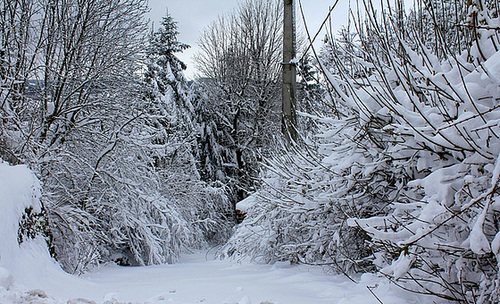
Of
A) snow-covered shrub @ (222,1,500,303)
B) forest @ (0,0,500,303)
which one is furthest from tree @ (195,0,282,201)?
snow-covered shrub @ (222,1,500,303)

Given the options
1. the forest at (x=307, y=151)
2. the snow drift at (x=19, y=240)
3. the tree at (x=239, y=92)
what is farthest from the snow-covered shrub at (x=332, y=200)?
the tree at (x=239, y=92)

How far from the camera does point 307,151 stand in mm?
4500

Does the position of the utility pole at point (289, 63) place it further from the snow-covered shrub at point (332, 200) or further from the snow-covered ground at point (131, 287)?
the snow-covered ground at point (131, 287)

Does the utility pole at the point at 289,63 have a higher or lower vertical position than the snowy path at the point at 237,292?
higher

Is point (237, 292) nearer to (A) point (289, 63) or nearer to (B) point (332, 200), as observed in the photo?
(B) point (332, 200)

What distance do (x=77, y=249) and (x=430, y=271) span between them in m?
5.94

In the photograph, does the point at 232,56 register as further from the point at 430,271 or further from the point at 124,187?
the point at 430,271

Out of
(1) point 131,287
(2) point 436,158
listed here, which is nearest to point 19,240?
(1) point 131,287

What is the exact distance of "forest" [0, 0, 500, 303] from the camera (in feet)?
7.23

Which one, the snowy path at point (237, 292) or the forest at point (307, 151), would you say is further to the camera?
the snowy path at point (237, 292)

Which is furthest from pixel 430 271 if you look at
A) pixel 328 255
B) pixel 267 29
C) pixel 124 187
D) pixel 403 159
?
pixel 267 29

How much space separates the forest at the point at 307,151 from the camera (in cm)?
220

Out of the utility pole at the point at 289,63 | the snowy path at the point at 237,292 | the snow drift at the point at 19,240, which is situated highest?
the utility pole at the point at 289,63

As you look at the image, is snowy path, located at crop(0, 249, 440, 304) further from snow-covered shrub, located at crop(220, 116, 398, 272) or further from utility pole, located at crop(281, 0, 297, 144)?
utility pole, located at crop(281, 0, 297, 144)
